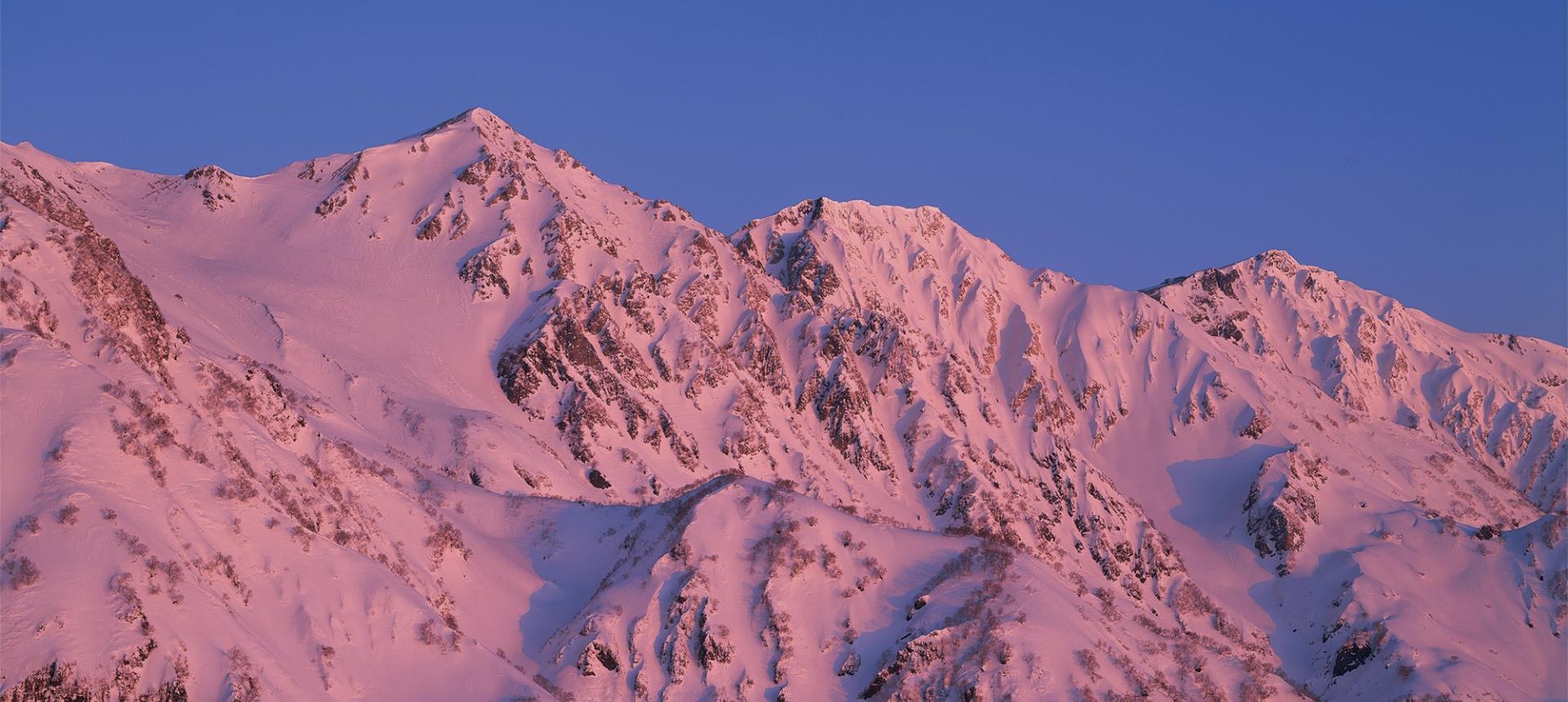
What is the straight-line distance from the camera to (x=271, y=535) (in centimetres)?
4469

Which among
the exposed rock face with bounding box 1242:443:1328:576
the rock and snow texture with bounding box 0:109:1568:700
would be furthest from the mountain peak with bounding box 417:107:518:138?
the exposed rock face with bounding box 1242:443:1328:576

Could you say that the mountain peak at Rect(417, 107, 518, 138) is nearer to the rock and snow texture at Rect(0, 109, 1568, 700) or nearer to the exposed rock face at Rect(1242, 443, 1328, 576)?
the rock and snow texture at Rect(0, 109, 1568, 700)

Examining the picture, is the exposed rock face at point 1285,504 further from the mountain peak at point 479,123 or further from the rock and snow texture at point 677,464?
the mountain peak at point 479,123

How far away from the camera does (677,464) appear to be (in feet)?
366

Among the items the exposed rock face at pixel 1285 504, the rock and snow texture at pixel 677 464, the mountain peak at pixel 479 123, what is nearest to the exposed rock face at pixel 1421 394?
the rock and snow texture at pixel 677 464

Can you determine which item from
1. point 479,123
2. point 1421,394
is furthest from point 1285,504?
point 479,123

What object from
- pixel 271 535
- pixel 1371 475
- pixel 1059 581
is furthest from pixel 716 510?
pixel 1371 475

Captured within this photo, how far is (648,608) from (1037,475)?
93.8 meters

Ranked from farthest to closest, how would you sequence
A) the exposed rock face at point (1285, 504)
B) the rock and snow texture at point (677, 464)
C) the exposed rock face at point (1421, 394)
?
the exposed rock face at point (1421, 394) < the exposed rock face at point (1285, 504) < the rock and snow texture at point (677, 464)

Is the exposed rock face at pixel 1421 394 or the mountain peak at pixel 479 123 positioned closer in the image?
the mountain peak at pixel 479 123

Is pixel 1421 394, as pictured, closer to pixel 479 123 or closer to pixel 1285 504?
pixel 1285 504

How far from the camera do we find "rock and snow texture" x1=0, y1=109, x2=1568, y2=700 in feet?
139

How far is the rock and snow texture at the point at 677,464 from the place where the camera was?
139 feet

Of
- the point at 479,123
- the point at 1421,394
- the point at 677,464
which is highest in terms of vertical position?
the point at 479,123
